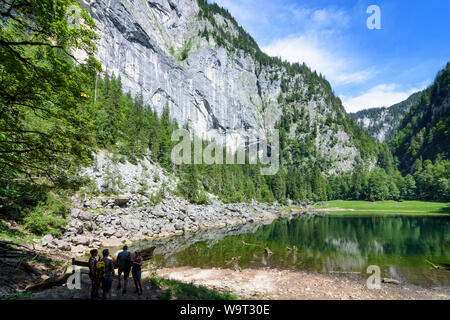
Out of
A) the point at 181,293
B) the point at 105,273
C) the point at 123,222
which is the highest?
the point at 105,273

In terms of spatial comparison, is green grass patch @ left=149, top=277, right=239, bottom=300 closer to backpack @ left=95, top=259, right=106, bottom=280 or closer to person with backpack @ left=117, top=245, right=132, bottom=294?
person with backpack @ left=117, top=245, right=132, bottom=294

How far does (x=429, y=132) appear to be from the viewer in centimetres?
13838

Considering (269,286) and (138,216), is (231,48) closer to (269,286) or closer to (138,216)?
(138,216)

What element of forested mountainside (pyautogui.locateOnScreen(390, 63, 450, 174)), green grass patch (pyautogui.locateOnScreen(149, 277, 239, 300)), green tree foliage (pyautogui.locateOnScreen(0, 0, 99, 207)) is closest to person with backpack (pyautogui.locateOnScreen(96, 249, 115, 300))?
green grass patch (pyautogui.locateOnScreen(149, 277, 239, 300))

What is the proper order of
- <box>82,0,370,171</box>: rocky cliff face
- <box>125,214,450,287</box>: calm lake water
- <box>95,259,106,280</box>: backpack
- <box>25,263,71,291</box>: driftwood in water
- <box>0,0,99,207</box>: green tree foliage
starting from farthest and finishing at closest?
<box>82,0,370,171</box>: rocky cliff face
<box>125,214,450,287</box>: calm lake water
<box>25,263,71,291</box>: driftwood in water
<box>95,259,106,280</box>: backpack
<box>0,0,99,207</box>: green tree foliage

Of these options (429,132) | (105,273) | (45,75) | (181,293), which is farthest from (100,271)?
(429,132)

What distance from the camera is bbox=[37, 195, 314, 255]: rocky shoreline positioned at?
22031mm

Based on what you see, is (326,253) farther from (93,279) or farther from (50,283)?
(50,283)

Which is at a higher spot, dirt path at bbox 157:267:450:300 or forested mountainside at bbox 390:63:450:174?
forested mountainside at bbox 390:63:450:174

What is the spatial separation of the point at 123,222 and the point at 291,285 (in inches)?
929

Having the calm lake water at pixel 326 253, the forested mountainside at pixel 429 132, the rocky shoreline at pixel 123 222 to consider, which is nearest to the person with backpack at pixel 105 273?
the calm lake water at pixel 326 253

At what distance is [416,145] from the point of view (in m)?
143

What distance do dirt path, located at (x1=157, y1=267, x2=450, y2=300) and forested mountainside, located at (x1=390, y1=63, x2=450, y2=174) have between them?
135873 millimetres

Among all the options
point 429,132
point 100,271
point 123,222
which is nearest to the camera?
point 100,271
